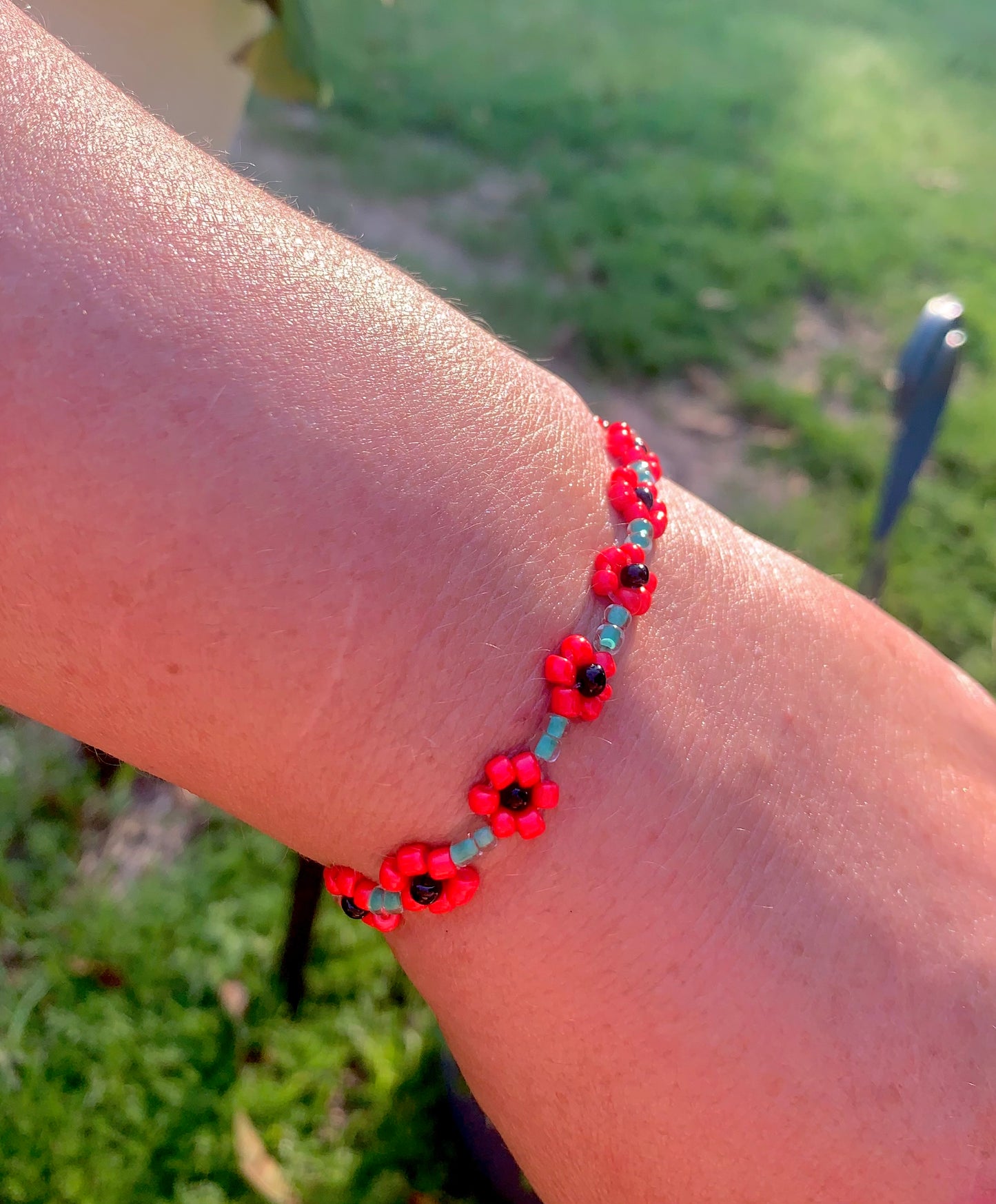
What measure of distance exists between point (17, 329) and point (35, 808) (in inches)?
57.4

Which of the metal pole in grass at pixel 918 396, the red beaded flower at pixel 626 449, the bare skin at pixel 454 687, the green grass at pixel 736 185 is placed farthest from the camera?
the green grass at pixel 736 185

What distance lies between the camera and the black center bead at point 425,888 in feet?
2.58

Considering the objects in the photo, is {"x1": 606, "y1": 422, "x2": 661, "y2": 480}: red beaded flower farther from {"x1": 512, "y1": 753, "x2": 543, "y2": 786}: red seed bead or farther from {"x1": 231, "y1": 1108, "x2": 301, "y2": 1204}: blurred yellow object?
{"x1": 231, "y1": 1108, "x2": 301, "y2": 1204}: blurred yellow object

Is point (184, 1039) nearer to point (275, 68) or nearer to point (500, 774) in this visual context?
point (500, 774)

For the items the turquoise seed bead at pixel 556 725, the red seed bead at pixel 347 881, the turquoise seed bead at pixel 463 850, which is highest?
the turquoise seed bead at pixel 556 725

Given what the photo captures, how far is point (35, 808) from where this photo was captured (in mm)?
1888

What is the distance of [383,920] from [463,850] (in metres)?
0.12

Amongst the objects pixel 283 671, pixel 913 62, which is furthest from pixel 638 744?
pixel 913 62

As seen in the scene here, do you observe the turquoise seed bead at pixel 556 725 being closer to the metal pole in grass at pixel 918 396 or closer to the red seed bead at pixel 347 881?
the red seed bead at pixel 347 881

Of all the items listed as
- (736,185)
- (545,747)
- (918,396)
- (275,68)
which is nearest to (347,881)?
(545,747)

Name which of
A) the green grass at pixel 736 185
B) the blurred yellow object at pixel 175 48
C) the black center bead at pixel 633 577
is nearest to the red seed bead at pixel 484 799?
the black center bead at pixel 633 577

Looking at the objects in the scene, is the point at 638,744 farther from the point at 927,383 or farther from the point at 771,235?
the point at 771,235

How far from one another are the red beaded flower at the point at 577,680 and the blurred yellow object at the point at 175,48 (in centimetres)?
100

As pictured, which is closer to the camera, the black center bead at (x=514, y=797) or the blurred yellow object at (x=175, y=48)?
the black center bead at (x=514, y=797)
